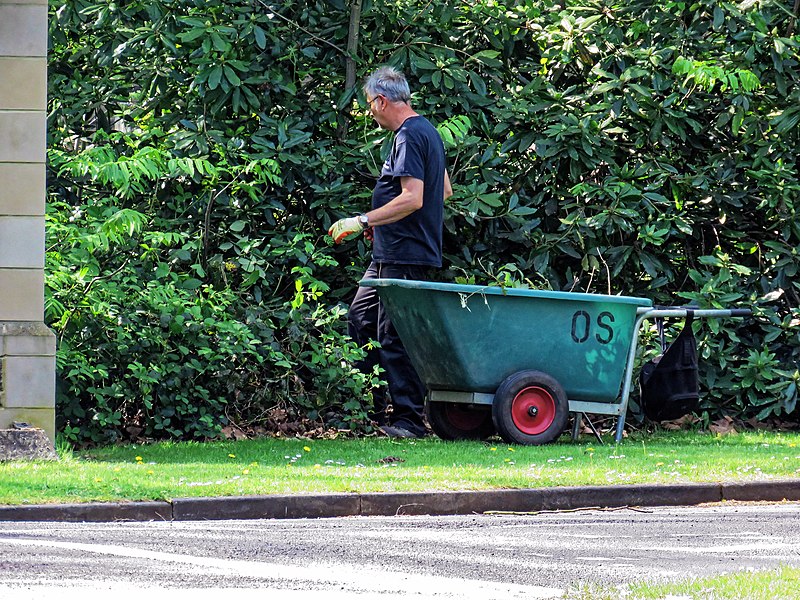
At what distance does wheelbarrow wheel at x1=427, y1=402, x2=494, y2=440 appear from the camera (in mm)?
10391

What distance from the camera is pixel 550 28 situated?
40.2 feet

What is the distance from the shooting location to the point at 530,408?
32.3 feet

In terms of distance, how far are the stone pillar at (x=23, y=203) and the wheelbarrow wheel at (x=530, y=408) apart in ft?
9.16

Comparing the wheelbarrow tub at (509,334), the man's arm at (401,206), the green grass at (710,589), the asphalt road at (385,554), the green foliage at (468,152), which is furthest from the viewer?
the green foliage at (468,152)

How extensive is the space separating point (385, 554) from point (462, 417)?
15.2 ft

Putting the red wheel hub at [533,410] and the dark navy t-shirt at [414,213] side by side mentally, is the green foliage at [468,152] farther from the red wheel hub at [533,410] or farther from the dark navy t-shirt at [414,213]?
the red wheel hub at [533,410]

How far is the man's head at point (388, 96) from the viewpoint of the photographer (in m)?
10.2

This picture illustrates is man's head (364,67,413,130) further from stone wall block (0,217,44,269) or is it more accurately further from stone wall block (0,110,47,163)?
stone wall block (0,217,44,269)

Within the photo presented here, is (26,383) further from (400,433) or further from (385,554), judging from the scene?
(385,554)

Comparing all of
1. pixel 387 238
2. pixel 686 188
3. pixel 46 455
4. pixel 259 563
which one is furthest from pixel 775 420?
pixel 259 563

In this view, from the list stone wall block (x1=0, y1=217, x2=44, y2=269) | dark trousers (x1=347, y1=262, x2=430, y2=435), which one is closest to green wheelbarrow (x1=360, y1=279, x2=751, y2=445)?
dark trousers (x1=347, y1=262, x2=430, y2=435)

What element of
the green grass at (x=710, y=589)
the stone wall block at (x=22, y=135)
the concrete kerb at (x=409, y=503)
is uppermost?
the stone wall block at (x=22, y=135)

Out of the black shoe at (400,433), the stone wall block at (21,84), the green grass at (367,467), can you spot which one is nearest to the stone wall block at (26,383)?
the green grass at (367,467)

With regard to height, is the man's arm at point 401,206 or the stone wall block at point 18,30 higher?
the stone wall block at point 18,30
